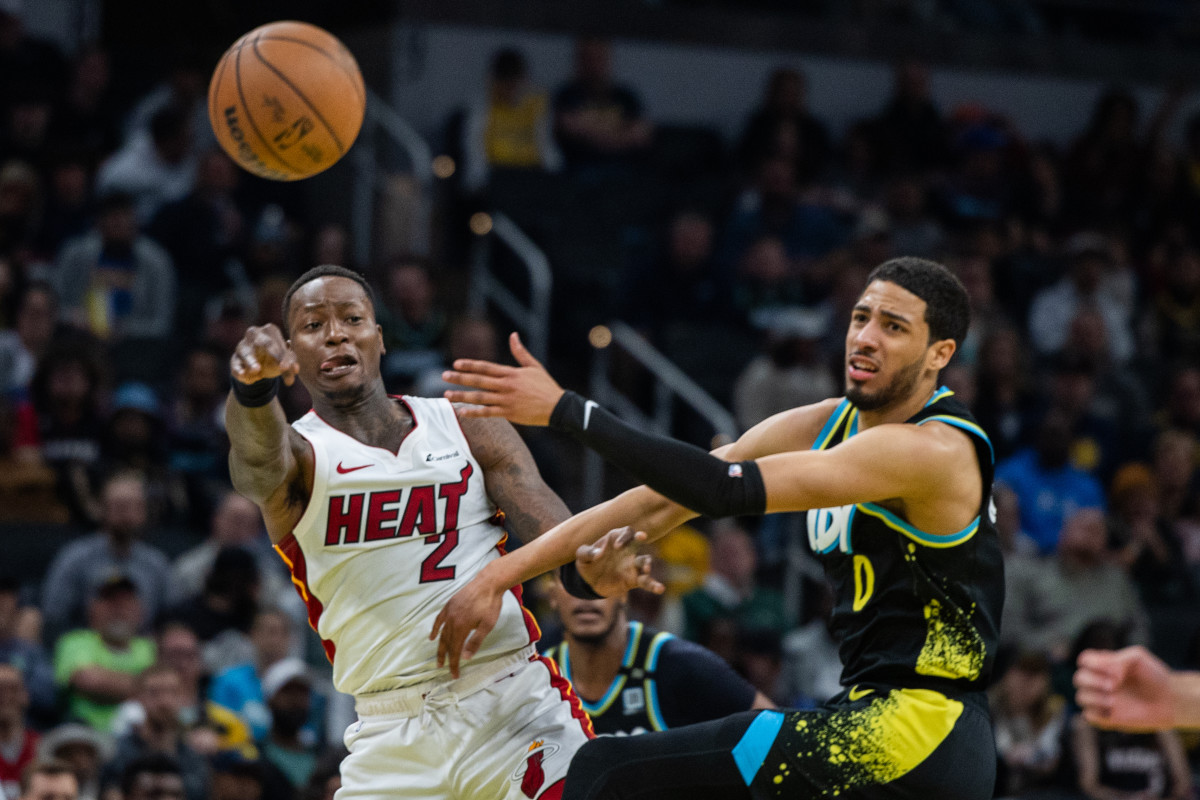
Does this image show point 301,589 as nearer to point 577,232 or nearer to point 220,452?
point 220,452

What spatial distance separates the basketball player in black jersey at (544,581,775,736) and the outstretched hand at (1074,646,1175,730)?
2.58m

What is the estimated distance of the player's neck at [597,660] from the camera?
20.2ft

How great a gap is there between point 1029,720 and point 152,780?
542 cm

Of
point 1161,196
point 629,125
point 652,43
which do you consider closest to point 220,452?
point 629,125

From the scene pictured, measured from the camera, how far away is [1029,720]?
10.0 meters

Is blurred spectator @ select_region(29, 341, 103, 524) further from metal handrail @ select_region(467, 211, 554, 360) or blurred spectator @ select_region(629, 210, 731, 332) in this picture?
blurred spectator @ select_region(629, 210, 731, 332)

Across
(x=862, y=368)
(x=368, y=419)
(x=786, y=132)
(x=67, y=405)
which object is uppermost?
(x=786, y=132)

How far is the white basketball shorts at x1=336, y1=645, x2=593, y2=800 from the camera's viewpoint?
5.05 meters

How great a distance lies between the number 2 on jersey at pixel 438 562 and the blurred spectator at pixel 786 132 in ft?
30.0

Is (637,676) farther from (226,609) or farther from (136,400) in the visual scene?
(136,400)

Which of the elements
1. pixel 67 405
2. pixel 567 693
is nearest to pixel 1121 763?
pixel 567 693

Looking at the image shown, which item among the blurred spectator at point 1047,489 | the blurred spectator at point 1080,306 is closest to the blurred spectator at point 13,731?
the blurred spectator at point 1047,489

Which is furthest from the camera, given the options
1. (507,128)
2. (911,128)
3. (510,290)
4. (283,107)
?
(911,128)

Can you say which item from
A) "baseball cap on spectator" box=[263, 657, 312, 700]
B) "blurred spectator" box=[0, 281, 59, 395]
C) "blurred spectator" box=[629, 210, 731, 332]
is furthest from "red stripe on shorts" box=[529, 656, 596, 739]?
"blurred spectator" box=[629, 210, 731, 332]
